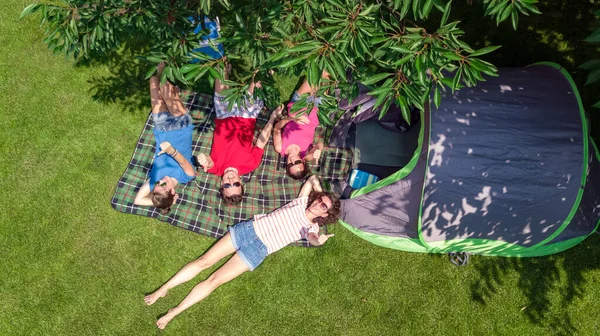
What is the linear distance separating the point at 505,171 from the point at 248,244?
304 centimetres

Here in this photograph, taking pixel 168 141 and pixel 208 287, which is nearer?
pixel 208 287

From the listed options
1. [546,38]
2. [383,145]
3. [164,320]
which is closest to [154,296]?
[164,320]

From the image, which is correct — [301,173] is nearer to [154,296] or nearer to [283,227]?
[283,227]

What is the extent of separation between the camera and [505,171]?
4.25m

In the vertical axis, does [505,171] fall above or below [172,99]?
below

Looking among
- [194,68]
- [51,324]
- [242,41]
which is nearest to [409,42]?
[242,41]

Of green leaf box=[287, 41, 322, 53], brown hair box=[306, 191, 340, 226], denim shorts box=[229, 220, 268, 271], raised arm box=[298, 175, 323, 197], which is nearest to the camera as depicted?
green leaf box=[287, 41, 322, 53]

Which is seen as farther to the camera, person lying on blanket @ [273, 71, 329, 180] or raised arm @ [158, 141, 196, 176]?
person lying on blanket @ [273, 71, 329, 180]

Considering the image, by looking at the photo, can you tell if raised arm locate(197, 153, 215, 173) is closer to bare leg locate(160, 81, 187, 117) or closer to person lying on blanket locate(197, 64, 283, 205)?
person lying on blanket locate(197, 64, 283, 205)

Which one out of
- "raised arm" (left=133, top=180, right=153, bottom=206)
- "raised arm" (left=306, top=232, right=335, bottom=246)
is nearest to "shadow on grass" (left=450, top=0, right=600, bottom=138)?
"raised arm" (left=306, top=232, right=335, bottom=246)

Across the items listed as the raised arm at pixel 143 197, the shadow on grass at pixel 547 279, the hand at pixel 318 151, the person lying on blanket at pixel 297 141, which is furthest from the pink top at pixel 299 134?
the shadow on grass at pixel 547 279

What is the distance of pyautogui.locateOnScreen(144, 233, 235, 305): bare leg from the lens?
16.9ft

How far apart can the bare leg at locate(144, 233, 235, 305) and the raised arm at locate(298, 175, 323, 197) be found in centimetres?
109

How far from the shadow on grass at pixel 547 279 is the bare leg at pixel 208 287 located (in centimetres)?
297
